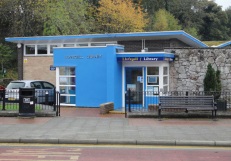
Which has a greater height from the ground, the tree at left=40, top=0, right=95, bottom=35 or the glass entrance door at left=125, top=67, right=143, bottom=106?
the tree at left=40, top=0, right=95, bottom=35

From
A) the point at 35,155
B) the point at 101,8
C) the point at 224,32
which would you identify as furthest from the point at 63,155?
the point at 224,32

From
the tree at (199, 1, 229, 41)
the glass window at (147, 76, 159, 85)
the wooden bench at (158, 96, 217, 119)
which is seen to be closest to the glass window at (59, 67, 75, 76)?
the glass window at (147, 76, 159, 85)

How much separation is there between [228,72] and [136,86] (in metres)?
5.00

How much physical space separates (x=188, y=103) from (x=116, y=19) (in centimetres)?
3360

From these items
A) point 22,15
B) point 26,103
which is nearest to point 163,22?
point 22,15

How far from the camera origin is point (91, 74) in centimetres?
2055

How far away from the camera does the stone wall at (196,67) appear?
19.6 metres

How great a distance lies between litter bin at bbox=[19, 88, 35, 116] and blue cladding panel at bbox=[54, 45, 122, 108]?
17.9ft

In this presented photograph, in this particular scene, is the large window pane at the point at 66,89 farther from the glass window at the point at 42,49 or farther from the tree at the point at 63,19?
the tree at the point at 63,19

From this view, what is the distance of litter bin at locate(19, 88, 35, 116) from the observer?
15344mm

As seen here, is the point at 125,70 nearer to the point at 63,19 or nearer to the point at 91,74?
the point at 91,74

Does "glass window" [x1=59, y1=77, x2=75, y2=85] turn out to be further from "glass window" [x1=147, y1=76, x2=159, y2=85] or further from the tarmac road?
the tarmac road

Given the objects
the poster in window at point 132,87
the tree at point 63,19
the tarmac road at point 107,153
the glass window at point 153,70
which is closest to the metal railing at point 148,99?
the poster in window at point 132,87

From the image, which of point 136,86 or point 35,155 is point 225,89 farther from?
point 35,155
